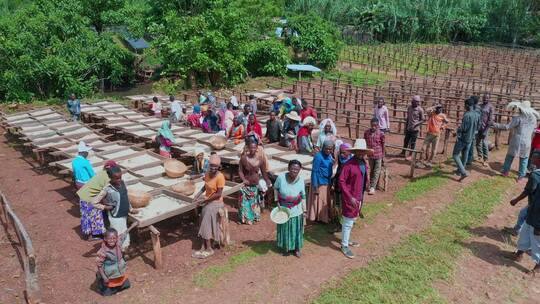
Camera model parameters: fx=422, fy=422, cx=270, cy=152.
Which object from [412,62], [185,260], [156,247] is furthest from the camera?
[412,62]

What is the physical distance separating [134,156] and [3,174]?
11.6 ft

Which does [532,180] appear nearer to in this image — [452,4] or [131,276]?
[131,276]

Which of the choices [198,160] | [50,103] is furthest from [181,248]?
[50,103]

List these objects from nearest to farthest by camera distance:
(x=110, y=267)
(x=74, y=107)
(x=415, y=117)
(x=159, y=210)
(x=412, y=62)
Result: (x=110, y=267)
(x=159, y=210)
(x=415, y=117)
(x=74, y=107)
(x=412, y=62)

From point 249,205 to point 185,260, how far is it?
1425 mm

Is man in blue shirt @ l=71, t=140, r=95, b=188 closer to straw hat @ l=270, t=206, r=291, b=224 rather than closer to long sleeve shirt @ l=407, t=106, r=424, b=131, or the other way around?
A: straw hat @ l=270, t=206, r=291, b=224

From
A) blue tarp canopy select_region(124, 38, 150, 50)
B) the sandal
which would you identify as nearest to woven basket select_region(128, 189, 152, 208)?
the sandal

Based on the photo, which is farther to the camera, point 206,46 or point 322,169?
point 206,46

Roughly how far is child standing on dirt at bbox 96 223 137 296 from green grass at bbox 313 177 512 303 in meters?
2.36

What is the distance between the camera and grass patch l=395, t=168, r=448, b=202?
25.4 feet

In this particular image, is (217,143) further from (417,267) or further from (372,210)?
(417,267)

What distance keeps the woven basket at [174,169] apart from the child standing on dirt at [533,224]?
210 inches

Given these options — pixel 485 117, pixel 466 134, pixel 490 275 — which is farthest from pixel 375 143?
pixel 485 117

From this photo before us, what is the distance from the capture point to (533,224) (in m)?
5.21
